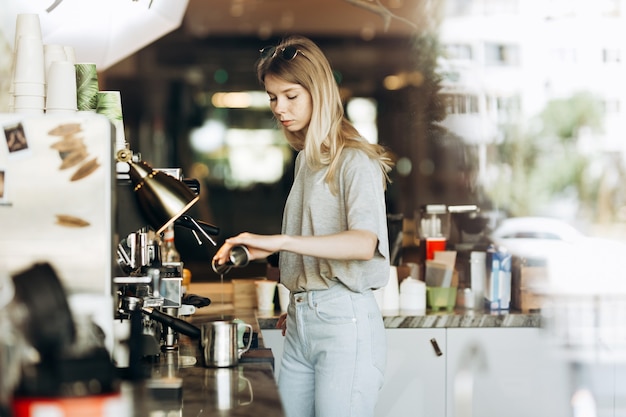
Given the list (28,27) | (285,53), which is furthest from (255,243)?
(28,27)

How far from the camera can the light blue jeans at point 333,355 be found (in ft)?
7.61

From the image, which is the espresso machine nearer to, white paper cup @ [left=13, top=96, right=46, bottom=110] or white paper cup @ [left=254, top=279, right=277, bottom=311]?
white paper cup @ [left=13, top=96, right=46, bottom=110]

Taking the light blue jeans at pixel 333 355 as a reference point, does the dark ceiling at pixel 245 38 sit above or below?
above

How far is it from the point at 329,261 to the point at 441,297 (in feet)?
5.50

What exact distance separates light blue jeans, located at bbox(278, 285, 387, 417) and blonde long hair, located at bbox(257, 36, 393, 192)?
1.01ft

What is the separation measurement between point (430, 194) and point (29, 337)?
4038 millimetres

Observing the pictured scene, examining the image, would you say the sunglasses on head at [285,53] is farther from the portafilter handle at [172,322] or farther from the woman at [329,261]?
the portafilter handle at [172,322]

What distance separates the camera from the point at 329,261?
239cm

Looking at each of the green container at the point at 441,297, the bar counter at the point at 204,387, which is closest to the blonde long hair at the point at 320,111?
the bar counter at the point at 204,387

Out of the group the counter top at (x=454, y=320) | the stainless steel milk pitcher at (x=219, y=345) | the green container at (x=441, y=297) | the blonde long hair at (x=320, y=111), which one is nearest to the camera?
the stainless steel milk pitcher at (x=219, y=345)

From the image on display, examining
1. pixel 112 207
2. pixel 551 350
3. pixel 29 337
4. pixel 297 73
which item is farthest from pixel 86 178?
pixel 551 350

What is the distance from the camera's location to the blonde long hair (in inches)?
94.4

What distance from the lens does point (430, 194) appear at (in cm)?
513

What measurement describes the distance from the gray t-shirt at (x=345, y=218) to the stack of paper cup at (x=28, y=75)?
724 mm
